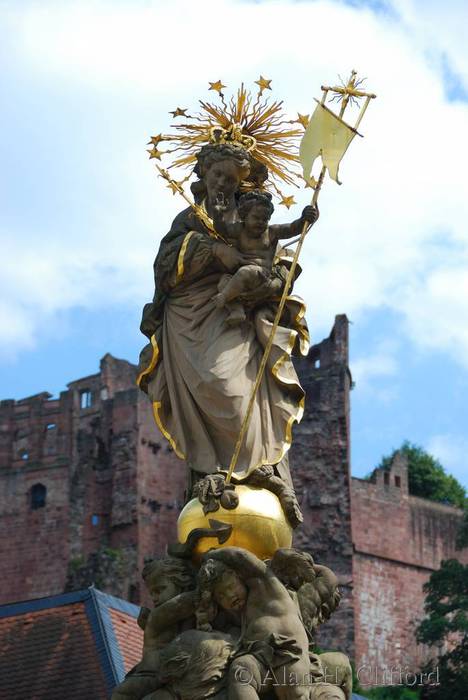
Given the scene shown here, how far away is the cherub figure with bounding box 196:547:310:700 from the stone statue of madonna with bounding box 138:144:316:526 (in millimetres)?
565

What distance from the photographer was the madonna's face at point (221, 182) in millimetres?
11367

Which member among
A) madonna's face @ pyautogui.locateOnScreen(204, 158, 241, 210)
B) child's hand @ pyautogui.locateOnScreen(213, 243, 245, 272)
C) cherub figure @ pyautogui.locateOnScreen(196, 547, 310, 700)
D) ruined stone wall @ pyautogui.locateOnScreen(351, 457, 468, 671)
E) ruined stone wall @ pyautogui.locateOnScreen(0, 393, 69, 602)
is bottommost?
cherub figure @ pyautogui.locateOnScreen(196, 547, 310, 700)

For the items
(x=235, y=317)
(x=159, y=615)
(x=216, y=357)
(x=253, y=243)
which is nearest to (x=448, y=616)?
(x=253, y=243)

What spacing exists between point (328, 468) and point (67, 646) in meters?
50.2

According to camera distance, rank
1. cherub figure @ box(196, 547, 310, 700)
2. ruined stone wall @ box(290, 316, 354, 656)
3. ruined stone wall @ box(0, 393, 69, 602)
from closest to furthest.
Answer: cherub figure @ box(196, 547, 310, 700) → ruined stone wall @ box(290, 316, 354, 656) → ruined stone wall @ box(0, 393, 69, 602)

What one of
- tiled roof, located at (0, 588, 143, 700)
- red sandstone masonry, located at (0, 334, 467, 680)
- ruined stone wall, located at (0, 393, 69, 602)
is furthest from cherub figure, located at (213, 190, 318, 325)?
ruined stone wall, located at (0, 393, 69, 602)

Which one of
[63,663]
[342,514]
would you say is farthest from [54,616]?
[342,514]

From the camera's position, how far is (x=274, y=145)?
37.9 feet

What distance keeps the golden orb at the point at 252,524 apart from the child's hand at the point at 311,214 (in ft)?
5.11

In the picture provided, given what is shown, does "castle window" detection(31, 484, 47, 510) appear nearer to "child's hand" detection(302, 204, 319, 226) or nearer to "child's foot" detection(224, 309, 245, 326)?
"child's foot" detection(224, 309, 245, 326)

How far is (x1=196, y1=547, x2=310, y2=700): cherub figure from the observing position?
9633mm

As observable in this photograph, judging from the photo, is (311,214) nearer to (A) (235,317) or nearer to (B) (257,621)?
(A) (235,317)

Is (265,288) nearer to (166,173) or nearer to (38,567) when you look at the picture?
(166,173)

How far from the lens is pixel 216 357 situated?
35.4 ft
